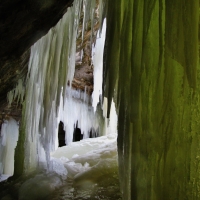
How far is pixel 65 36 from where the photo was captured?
2.45m

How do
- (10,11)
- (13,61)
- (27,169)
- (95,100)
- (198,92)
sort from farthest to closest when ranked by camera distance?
(95,100)
(27,169)
(13,61)
(10,11)
(198,92)

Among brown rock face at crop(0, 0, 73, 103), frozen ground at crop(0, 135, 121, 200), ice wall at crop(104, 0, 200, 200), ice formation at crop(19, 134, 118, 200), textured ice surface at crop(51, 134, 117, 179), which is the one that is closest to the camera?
ice wall at crop(104, 0, 200, 200)

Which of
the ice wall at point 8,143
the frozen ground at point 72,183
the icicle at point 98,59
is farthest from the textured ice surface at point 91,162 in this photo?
the ice wall at point 8,143

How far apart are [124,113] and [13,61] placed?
1.38 metres

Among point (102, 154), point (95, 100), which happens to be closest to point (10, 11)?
point (102, 154)

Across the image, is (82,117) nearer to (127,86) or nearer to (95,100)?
(95,100)

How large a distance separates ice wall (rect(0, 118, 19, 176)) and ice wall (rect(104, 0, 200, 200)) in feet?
15.9

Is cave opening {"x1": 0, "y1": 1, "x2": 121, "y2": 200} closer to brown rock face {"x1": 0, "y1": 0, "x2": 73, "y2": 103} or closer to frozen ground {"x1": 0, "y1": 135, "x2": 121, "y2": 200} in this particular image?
frozen ground {"x1": 0, "y1": 135, "x2": 121, "y2": 200}

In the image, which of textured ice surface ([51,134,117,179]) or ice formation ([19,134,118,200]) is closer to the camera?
ice formation ([19,134,118,200])

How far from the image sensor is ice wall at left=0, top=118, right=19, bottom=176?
5.70 m

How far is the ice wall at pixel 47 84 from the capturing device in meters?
2.43

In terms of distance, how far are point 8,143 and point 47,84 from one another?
3742 millimetres

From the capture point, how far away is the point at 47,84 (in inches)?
100

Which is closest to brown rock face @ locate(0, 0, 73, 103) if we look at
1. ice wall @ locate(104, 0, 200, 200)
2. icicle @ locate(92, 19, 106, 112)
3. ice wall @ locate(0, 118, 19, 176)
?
ice wall @ locate(104, 0, 200, 200)
